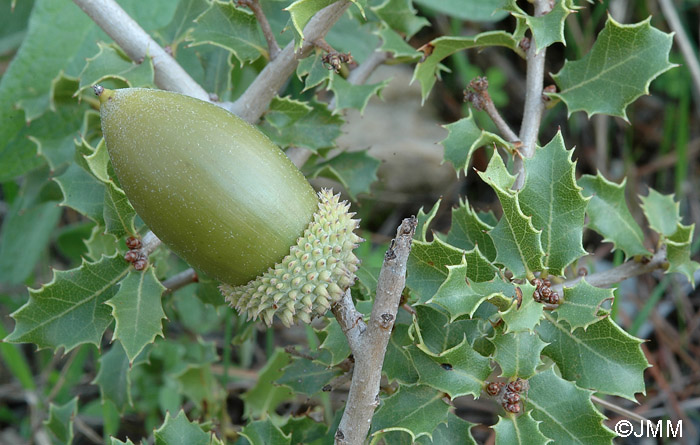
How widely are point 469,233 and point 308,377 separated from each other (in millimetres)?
532

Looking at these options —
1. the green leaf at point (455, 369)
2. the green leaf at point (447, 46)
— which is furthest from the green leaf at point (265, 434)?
the green leaf at point (447, 46)

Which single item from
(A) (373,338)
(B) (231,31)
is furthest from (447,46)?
(A) (373,338)

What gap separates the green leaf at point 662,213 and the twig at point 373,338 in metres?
1.04

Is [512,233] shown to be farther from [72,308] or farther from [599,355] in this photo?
[72,308]

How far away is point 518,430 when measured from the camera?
1365 mm

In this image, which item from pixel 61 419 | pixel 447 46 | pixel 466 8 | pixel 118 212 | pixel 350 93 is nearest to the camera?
pixel 118 212

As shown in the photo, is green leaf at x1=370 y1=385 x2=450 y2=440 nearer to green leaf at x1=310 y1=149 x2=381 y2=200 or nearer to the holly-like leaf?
the holly-like leaf

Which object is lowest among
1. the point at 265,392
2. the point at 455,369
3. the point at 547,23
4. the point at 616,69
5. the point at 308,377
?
the point at 265,392

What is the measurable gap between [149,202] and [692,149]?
123 inches

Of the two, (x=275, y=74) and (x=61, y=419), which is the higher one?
(x=275, y=74)

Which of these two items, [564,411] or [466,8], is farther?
[466,8]

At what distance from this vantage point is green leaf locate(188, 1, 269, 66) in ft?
5.93

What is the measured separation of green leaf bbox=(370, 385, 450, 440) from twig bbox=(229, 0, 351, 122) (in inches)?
32.2

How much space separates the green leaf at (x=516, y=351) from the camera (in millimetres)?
1378
